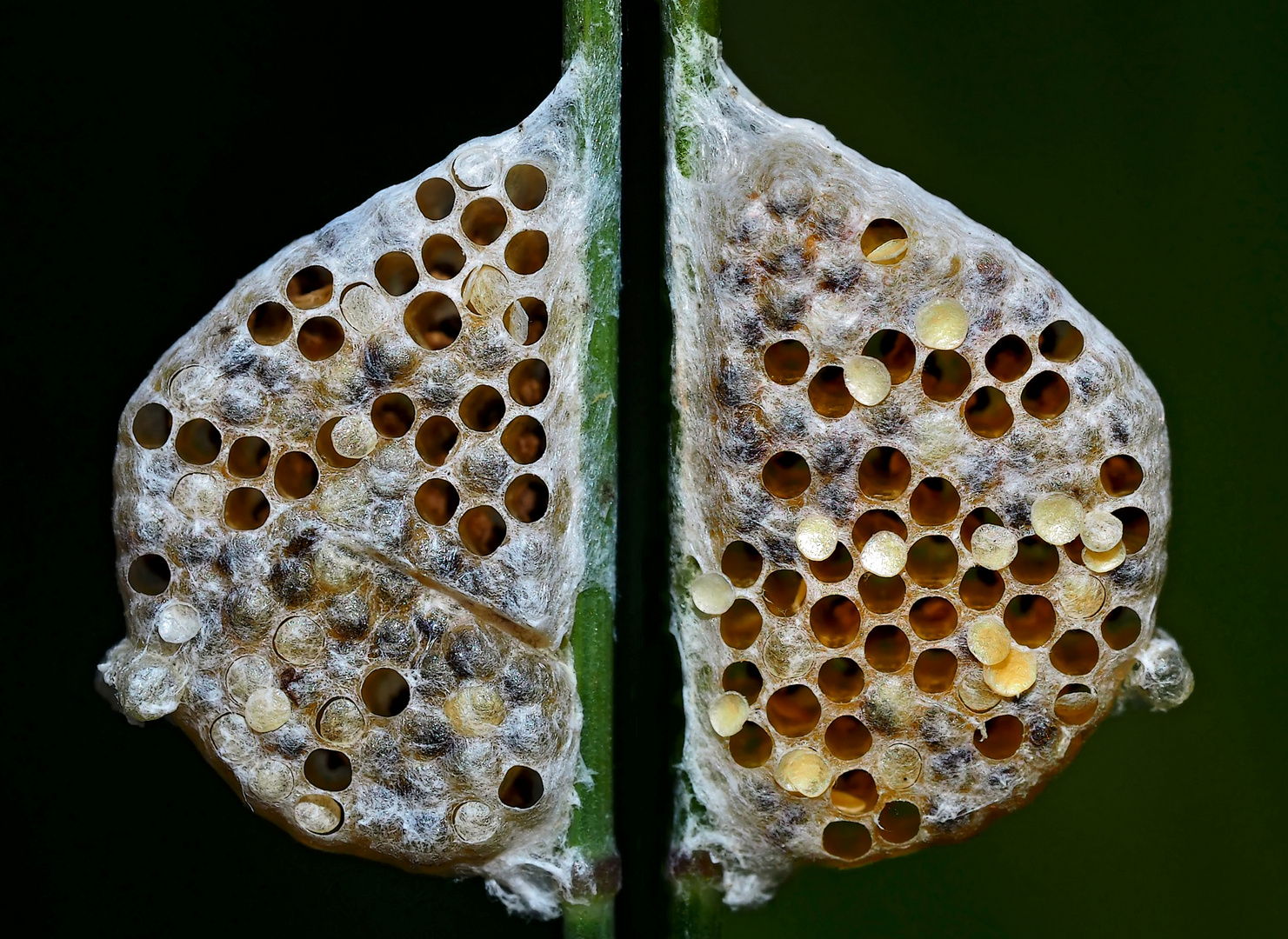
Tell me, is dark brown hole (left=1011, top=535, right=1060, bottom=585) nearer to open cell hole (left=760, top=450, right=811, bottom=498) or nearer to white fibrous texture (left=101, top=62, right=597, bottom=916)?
open cell hole (left=760, top=450, right=811, bottom=498)

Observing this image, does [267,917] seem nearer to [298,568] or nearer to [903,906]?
[298,568]

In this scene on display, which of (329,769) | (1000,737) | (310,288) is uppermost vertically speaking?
(310,288)

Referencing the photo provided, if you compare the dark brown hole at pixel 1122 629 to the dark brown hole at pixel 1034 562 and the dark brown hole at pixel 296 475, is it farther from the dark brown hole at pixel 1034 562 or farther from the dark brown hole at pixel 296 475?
the dark brown hole at pixel 296 475

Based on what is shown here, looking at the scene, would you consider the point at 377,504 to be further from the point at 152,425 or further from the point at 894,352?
the point at 894,352

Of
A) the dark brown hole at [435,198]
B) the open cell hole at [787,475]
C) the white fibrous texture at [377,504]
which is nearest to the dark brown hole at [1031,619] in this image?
the open cell hole at [787,475]

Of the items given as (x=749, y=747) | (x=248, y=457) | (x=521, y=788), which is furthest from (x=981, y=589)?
(x=248, y=457)

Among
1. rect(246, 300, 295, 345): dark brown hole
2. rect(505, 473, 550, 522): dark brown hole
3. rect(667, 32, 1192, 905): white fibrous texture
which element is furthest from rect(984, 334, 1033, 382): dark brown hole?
rect(246, 300, 295, 345): dark brown hole

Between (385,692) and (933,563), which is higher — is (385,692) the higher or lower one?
the lower one
